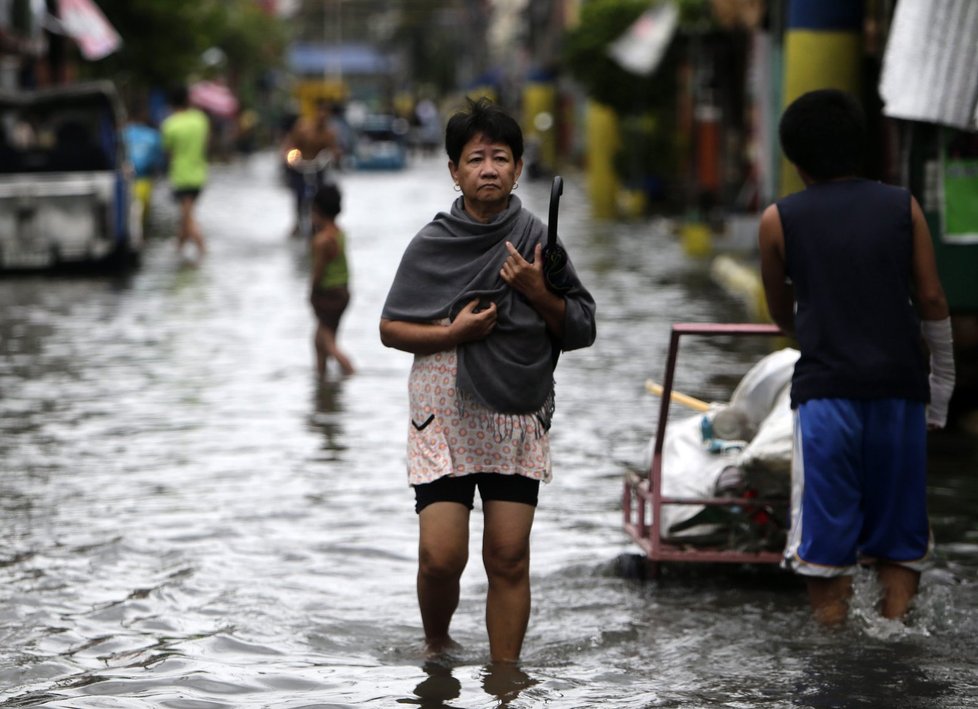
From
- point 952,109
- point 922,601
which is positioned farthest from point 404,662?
point 952,109

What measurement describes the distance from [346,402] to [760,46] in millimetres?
10028

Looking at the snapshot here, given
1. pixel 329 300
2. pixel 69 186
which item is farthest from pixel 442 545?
pixel 69 186

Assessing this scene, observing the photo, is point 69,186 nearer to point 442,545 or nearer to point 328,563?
point 328,563

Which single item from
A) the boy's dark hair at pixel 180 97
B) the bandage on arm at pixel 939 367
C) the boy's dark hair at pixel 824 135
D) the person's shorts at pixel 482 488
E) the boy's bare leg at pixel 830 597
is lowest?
the boy's bare leg at pixel 830 597

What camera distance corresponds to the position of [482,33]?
373 feet

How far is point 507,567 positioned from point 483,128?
1196mm

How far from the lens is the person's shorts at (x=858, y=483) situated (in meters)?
5.65

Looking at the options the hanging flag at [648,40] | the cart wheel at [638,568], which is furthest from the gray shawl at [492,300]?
the hanging flag at [648,40]

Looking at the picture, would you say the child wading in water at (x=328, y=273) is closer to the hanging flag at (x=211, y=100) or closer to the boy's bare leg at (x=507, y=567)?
the boy's bare leg at (x=507, y=567)

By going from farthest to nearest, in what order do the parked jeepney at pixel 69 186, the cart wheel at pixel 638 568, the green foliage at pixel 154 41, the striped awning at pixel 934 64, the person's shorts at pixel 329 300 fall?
the green foliage at pixel 154 41 → the parked jeepney at pixel 69 186 → the person's shorts at pixel 329 300 → the striped awning at pixel 934 64 → the cart wheel at pixel 638 568

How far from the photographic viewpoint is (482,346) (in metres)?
5.30

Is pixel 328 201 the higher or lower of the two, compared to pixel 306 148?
higher

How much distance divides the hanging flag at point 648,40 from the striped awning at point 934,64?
1578 centimetres

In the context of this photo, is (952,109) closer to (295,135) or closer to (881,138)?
(881,138)
